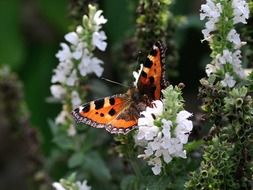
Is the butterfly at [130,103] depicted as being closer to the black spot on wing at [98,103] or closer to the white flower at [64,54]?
the black spot on wing at [98,103]

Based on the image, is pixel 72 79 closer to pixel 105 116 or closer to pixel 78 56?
pixel 78 56

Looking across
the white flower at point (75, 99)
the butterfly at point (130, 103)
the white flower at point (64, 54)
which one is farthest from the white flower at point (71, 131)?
the butterfly at point (130, 103)

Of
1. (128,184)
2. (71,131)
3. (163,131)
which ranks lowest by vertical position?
(163,131)

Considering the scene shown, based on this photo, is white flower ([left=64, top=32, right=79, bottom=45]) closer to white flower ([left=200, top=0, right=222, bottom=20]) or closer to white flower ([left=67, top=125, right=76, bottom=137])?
white flower ([left=67, top=125, right=76, bottom=137])

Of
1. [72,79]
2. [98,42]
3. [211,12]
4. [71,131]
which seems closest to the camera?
[211,12]

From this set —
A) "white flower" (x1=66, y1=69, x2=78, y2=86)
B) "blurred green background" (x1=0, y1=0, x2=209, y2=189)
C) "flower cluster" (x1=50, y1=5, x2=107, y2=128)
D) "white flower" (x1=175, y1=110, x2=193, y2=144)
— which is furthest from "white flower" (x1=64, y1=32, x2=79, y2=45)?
"blurred green background" (x1=0, y1=0, x2=209, y2=189)

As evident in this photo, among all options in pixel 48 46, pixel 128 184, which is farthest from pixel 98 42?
pixel 48 46
